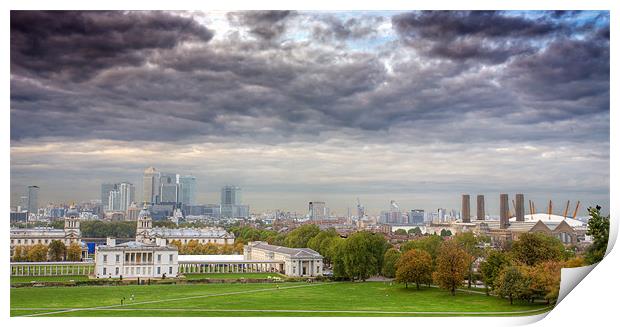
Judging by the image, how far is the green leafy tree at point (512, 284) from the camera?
14.7m

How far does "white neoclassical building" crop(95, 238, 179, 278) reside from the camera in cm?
1853

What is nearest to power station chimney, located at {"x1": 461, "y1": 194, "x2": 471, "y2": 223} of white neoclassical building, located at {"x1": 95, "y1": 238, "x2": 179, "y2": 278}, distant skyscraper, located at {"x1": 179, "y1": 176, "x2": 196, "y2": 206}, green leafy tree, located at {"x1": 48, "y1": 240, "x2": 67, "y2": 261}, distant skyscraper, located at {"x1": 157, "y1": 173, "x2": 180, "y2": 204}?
distant skyscraper, located at {"x1": 179, "y1": 176, "x2": 196, "y2": 206}

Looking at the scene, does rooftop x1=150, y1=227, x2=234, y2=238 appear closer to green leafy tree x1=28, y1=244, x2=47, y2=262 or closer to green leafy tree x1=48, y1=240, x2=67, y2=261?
green leafy tree x1=48, y1=240, x2=67, y2=261

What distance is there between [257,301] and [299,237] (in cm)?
414

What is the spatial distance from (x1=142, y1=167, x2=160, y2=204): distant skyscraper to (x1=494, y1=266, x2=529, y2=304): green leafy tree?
29.3 ft

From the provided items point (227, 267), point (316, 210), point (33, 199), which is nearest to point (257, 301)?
point (316, 210)

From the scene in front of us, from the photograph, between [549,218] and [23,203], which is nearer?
[23,203]

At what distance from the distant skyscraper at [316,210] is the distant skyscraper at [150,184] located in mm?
4059

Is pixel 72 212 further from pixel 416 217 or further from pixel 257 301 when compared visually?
pixel 416 217

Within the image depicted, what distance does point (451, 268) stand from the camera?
1655 cm

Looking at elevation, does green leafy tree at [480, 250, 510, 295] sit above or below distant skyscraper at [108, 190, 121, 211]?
below
